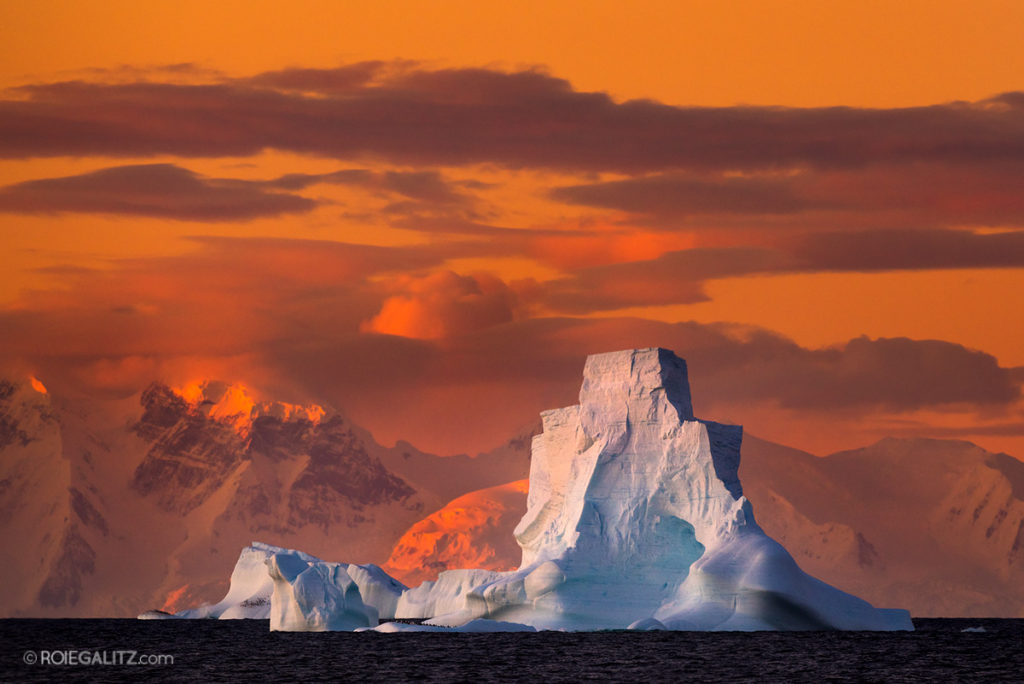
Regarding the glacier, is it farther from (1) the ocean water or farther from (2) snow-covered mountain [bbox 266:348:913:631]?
(1) the ocean water

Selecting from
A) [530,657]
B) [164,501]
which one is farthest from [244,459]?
[530,657]

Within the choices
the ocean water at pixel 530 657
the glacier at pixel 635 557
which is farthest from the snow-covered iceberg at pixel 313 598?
the ocean water at pixel 530 657

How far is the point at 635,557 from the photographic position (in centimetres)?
6712

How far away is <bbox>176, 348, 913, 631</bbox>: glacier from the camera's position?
61853mm

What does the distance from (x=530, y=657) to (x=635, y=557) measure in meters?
12.8

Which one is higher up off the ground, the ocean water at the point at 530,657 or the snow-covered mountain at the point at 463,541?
the snow-covered mountain at the point at 463,541

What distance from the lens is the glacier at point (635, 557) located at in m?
61.9

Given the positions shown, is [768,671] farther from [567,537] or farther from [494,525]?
[494,525]

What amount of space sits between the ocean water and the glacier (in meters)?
1.06

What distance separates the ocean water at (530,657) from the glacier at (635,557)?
1064 mm

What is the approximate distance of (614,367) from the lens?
70.8 metres

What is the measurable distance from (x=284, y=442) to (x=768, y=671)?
5092 inches

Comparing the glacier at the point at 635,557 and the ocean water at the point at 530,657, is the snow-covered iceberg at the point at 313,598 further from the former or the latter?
the ocean water at the point at 530,657

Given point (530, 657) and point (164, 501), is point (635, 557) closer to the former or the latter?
point (530, 657)
